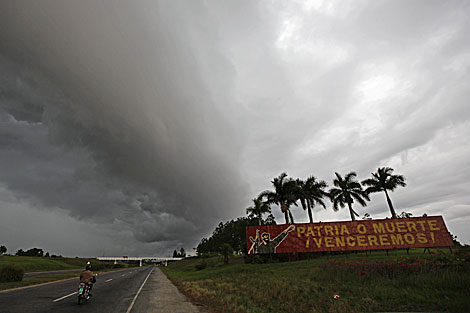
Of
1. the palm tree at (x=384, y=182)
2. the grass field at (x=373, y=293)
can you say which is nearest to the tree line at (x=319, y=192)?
the palm tree at (x=384, y=182)

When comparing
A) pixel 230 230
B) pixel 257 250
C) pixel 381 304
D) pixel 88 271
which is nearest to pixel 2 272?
pixel 88 271

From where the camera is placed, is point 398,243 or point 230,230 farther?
point 230,230

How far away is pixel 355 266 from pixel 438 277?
23.9ft

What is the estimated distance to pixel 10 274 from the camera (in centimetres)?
2484

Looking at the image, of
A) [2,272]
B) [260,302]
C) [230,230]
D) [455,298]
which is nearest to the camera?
[455,298]

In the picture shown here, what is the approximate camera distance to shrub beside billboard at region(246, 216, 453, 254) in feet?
105

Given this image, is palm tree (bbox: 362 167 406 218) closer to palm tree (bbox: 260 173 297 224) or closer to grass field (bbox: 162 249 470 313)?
palm tree (bbox: 260 173 297 224)

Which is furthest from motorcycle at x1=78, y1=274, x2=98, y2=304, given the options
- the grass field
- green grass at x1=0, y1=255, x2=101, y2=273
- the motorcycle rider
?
green grass at x1=0, y1=255, x2=101, y2=273

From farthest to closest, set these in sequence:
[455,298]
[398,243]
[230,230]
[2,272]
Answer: [230,230], [398,243], [2,272], [455,298]

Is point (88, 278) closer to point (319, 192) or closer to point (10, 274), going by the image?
point (10, 274)

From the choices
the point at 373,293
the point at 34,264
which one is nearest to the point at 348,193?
the point at 373,293

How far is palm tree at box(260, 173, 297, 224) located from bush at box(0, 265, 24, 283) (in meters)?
36.9

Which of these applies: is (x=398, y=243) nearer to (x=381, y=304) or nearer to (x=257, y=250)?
(x=257, y=250)

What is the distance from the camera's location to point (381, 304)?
11812mm
